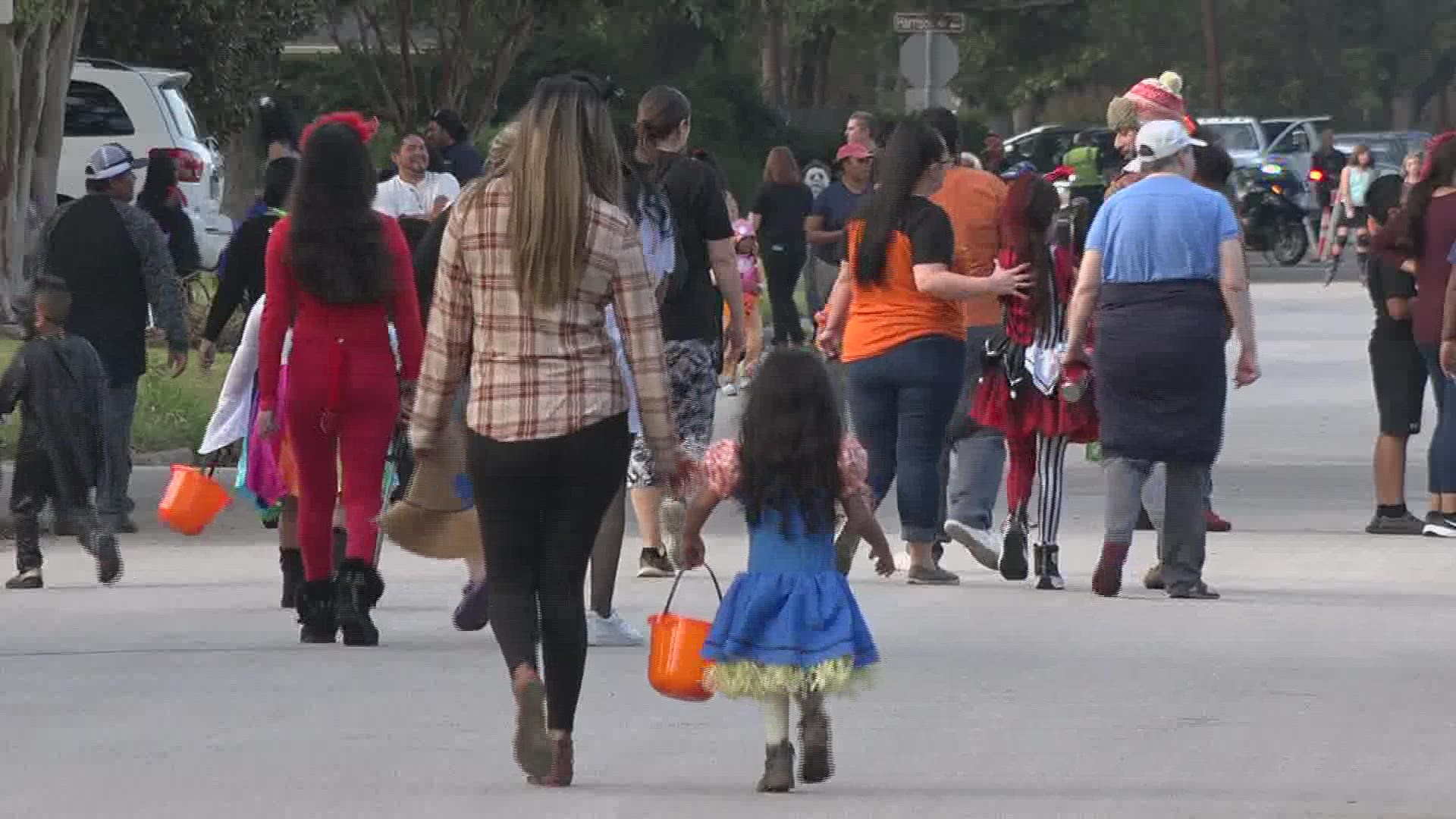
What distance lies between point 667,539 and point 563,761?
5.00m

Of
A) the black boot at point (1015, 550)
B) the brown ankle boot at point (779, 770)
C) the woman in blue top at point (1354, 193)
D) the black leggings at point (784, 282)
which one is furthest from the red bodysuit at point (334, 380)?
the woman in blue top at point (1354, 193)

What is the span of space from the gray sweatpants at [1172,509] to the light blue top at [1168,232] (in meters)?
0.68

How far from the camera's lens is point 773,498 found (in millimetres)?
7824

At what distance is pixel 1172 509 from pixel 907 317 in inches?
45.8

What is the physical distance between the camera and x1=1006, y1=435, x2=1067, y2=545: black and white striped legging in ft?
41.1

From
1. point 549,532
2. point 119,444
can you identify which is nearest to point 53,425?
point 119,444

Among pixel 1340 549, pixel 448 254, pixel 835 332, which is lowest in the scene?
pixel 1340 549

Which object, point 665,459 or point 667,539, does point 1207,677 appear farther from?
point 667,539

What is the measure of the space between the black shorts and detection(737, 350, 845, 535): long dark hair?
24.2ft

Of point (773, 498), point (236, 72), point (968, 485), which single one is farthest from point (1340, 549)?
point (236, 72)

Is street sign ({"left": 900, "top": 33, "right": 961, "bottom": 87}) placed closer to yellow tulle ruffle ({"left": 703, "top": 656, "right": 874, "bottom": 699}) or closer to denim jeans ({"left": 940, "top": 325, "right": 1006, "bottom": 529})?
denim jeans ({"left": 940, "top": 325, "right": 1006, "bottom": 529})

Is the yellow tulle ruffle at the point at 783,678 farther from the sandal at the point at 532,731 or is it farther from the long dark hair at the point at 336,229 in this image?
the long dark hair at the point at 336,229

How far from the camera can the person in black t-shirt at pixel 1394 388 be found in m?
14.7

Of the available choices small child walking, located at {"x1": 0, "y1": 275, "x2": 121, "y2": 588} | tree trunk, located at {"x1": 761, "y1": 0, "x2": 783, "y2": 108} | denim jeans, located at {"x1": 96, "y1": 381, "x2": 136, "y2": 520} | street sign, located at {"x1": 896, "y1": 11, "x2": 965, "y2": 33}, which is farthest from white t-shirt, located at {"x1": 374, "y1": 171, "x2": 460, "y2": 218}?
tree trunk, located at {"x1": 761, "y1": 0, "x2": 783, "y2": 108}
